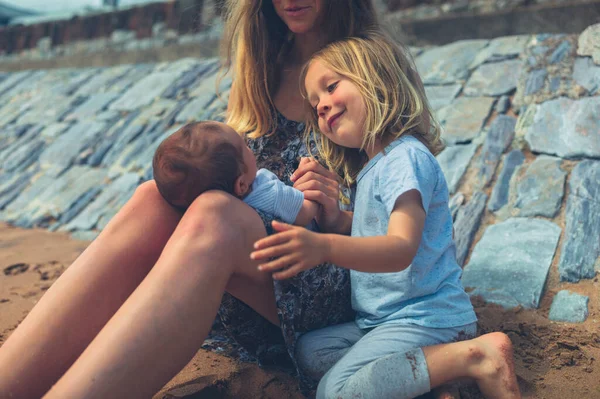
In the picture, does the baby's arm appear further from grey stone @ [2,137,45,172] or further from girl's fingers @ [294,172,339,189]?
grey stone @ [2,137,45,172]

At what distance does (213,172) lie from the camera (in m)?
1.79

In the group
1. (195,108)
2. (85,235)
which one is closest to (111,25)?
(195,108)

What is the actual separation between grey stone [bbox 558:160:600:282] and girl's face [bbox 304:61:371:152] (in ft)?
3.45

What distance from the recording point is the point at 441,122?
3.47 metres

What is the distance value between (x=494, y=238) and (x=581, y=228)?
1.10 feet

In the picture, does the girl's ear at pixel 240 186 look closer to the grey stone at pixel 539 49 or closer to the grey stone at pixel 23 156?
the grey stone at pixel 539 49

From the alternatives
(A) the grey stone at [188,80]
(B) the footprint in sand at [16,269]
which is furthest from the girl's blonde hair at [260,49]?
(A) the grey stone at [188,80]

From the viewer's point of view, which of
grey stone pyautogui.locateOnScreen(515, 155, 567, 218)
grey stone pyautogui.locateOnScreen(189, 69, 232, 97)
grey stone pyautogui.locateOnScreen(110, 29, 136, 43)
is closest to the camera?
grey stone pyautogui.locateOnScreen(515, 155, 567, 218)

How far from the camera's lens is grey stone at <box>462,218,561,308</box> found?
7.95 ft

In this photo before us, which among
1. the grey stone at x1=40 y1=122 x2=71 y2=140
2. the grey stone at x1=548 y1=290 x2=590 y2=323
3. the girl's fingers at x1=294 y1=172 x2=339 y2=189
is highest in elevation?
the girl's fingers at x1=294 y1=172 x2=339 y2=189

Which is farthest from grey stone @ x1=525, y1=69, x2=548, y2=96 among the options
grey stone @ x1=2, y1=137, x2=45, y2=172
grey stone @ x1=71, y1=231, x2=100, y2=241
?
grey stone @ x1=2, y1=137, x2=45, y2=172

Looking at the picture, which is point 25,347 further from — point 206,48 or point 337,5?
point 206,48

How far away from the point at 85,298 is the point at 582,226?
1.89m

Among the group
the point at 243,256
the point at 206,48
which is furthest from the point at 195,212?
the point at 206,48
